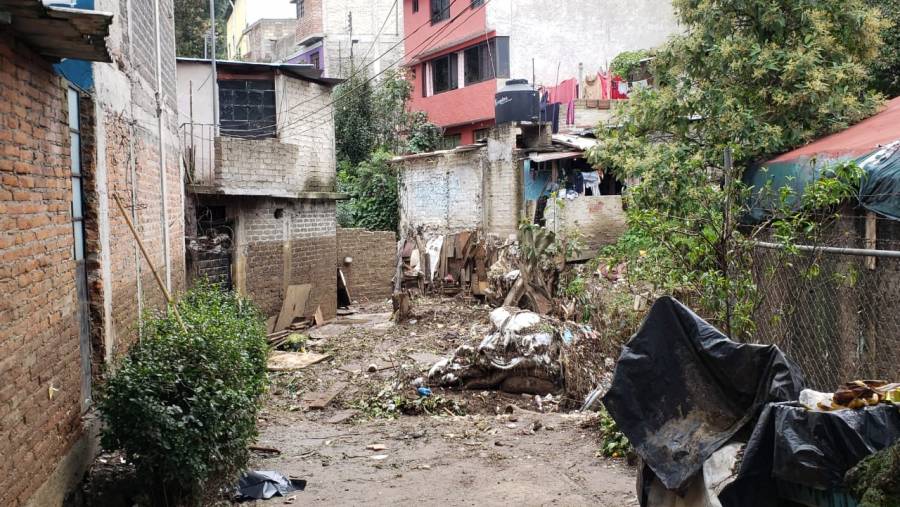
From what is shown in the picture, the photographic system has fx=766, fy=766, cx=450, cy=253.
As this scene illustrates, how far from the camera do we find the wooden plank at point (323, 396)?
10.6 m

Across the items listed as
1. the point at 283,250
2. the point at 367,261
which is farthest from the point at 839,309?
the point at 367,261

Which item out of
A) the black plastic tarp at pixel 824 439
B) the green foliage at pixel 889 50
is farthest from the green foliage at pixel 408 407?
the green foliage at pixel 889 50

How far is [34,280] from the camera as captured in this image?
4.77 meters

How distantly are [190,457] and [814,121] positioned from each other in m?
8.02

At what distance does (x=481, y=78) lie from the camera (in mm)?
27141

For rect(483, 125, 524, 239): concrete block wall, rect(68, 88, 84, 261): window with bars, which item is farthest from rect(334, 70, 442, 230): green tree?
rect(68, 88, 84, 261): window with bars

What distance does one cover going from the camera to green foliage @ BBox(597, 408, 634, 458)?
22.5ft

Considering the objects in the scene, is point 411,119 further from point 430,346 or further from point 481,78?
point 430,346

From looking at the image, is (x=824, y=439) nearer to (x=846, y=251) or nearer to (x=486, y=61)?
(x=846, y=251)

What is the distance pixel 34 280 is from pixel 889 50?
46.7 feet

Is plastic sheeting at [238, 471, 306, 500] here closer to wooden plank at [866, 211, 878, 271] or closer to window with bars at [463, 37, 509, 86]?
wooden plank at [866, 211, 878, 271]

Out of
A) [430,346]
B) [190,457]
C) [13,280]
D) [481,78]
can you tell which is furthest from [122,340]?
[481,78]

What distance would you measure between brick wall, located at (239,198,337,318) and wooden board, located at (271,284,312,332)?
0.14 meters

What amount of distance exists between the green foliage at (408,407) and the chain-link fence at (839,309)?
4.56 m
